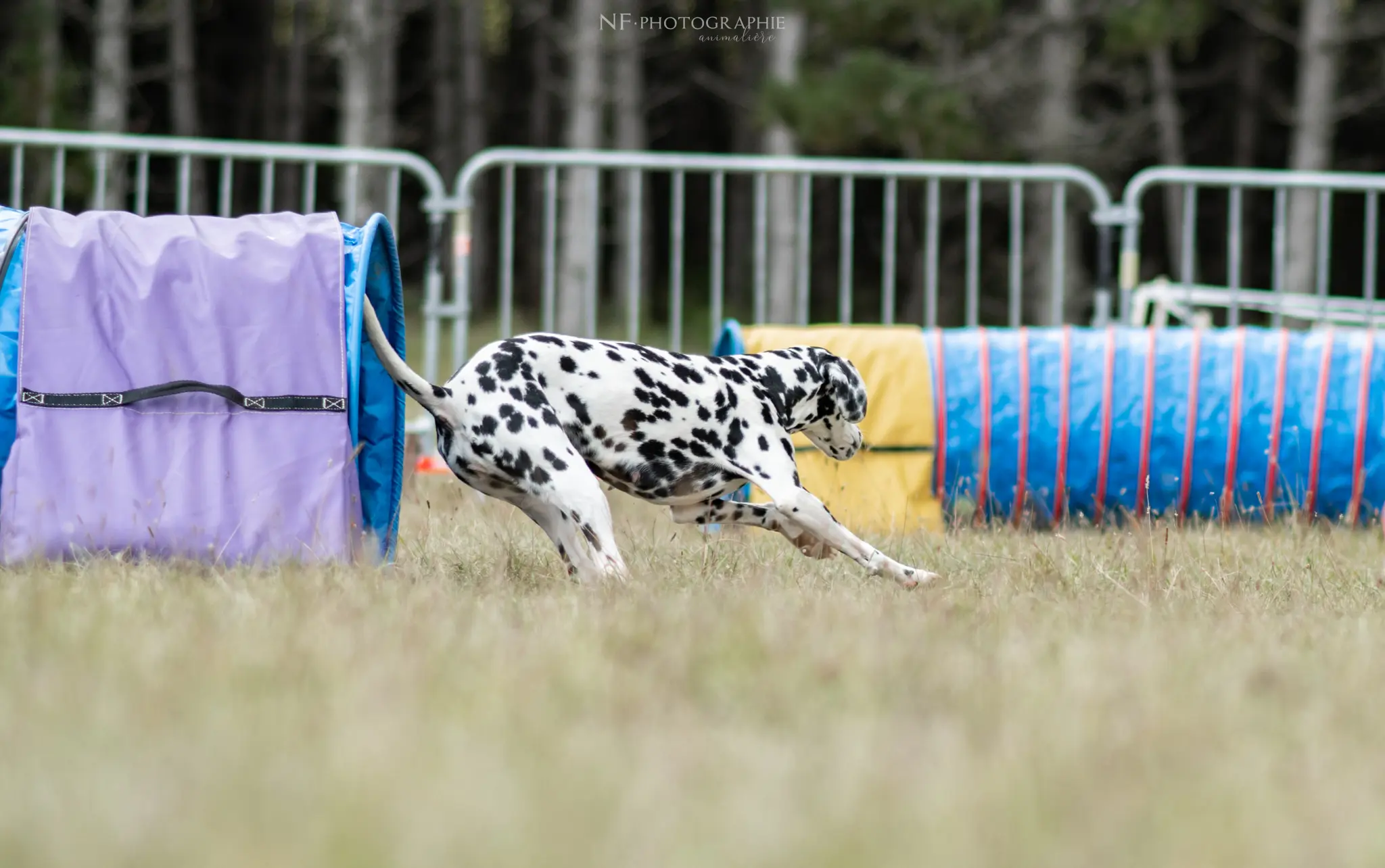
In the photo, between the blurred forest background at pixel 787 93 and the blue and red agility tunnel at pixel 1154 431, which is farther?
the blurred forest background at pixel 787 93

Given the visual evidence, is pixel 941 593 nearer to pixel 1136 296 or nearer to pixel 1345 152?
pixel 1136 296

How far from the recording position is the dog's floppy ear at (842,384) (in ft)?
15.2

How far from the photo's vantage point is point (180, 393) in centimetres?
438

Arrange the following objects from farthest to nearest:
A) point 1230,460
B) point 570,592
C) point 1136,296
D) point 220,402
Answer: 1. point 1136,296
2. point 1230,460
3. point 220,402
4. point 570,592

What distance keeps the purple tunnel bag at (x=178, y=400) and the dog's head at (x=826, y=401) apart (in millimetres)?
1340

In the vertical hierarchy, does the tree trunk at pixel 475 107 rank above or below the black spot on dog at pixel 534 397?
above

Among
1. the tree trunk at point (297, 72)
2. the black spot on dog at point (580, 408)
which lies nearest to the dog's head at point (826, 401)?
the black spot on dog at point (580, 408)

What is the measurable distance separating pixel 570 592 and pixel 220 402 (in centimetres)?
133

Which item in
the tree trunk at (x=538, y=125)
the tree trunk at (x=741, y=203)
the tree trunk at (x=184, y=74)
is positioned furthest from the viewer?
the tree trunk at (x=538, y=125)

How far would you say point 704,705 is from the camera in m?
2.66

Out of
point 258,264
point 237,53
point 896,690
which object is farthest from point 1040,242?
point 237,53

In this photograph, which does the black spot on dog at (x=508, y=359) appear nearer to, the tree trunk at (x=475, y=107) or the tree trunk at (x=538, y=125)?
the tree trunk at (x=475, y=107)

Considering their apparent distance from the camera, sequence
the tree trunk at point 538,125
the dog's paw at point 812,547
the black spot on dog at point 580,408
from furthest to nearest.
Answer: the tree trunk at point 538,125 < the dog's paw at point 812,547 < the black spot on dog at point 580,408

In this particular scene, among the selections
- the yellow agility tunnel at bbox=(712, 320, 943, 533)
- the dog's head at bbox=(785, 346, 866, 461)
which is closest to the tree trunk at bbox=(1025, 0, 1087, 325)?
the yellow agility tunnel at bbox=(712, 320, 943, 533)
